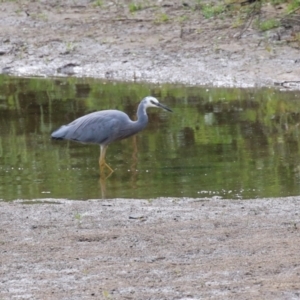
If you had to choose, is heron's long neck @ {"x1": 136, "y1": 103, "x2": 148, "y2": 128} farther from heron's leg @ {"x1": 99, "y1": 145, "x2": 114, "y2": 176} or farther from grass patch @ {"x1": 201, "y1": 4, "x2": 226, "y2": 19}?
grass patch @ {"x1": 201, "y1": 4, "x2": 226, "y2": 19}

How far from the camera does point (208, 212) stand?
8273 millimetres

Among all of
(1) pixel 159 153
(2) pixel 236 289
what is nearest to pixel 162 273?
(2) pixel 236 289

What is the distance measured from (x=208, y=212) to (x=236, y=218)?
1.18 ft

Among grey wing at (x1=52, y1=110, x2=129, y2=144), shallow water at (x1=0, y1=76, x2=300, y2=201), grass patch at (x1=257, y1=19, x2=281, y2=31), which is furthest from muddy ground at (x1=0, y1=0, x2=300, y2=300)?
grass patch at (x1=257, y1=19, x2=281, y2=31)

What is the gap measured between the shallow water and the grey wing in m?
0.27

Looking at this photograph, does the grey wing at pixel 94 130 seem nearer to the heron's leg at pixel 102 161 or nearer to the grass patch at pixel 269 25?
the heron's leg at pixel 102 161

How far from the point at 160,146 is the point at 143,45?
6.33m

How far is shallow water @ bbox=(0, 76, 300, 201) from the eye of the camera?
1009 centimetres

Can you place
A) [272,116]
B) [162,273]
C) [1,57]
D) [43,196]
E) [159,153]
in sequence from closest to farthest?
[162,273] → [43,196] → [159,153] → [272,116] → [1,57]

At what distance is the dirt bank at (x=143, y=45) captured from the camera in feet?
55.4

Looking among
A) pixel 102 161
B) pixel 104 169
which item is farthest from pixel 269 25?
pixel 104 169

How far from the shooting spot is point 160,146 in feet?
40.1

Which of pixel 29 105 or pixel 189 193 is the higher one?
pixel 29 105

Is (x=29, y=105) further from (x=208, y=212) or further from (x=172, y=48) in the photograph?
(x=208, y=212)
